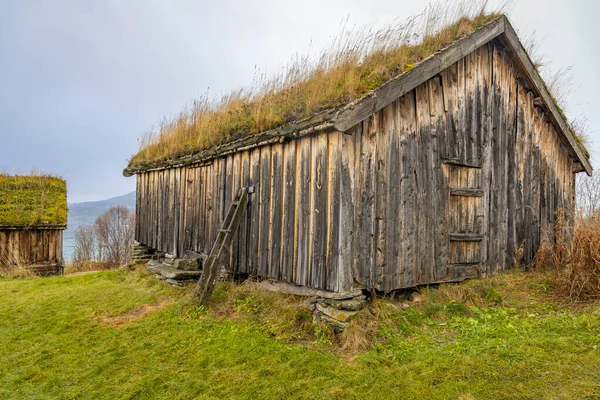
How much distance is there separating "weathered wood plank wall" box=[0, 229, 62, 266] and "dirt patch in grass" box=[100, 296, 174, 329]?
32.1ft

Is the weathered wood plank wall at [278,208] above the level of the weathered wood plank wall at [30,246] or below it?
above

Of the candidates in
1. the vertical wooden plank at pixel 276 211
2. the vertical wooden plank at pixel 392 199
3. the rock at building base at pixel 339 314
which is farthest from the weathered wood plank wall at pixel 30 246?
the vertical wooden plank at pixel 392 199

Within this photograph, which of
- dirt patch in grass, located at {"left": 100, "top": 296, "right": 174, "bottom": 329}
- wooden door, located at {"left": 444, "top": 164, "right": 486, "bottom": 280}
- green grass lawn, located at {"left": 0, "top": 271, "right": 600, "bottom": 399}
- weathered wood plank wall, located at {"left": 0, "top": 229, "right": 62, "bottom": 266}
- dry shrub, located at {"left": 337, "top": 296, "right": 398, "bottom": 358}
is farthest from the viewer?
weathered wood plank wall, located at {"left": 0, "top": 229, "right": 62, "bottom": 266}

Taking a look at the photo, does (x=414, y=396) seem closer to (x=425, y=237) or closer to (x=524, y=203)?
(x=425, y=237)

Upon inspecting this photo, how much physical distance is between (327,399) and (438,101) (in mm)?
4991

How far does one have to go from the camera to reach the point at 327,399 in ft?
11.6

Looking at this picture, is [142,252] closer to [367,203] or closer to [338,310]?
[338,310]

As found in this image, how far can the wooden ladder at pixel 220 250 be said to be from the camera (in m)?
6.27

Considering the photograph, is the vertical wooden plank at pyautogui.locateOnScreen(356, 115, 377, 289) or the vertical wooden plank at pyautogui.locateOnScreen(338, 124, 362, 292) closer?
the vertical wooden plank at pyautogui.locateOnScreen(338, 124, 362, 292)

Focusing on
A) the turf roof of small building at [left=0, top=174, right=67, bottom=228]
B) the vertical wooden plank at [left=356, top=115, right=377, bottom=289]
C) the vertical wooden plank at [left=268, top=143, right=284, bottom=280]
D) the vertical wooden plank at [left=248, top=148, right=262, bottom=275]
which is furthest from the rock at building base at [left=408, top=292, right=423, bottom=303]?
the turf roof of small building at [left=0, top=174, right=67, bottom=228]

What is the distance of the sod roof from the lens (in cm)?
521

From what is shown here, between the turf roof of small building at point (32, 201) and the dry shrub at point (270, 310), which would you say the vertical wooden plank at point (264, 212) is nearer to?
the dry shrub at point (270, 310)

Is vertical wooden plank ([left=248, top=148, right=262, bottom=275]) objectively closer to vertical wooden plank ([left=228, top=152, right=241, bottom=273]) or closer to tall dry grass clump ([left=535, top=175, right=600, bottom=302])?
vertical wooden plank ([left=228, top=152, right=241, bottom=273])

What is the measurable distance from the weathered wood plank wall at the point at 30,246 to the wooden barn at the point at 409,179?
8.62 m
